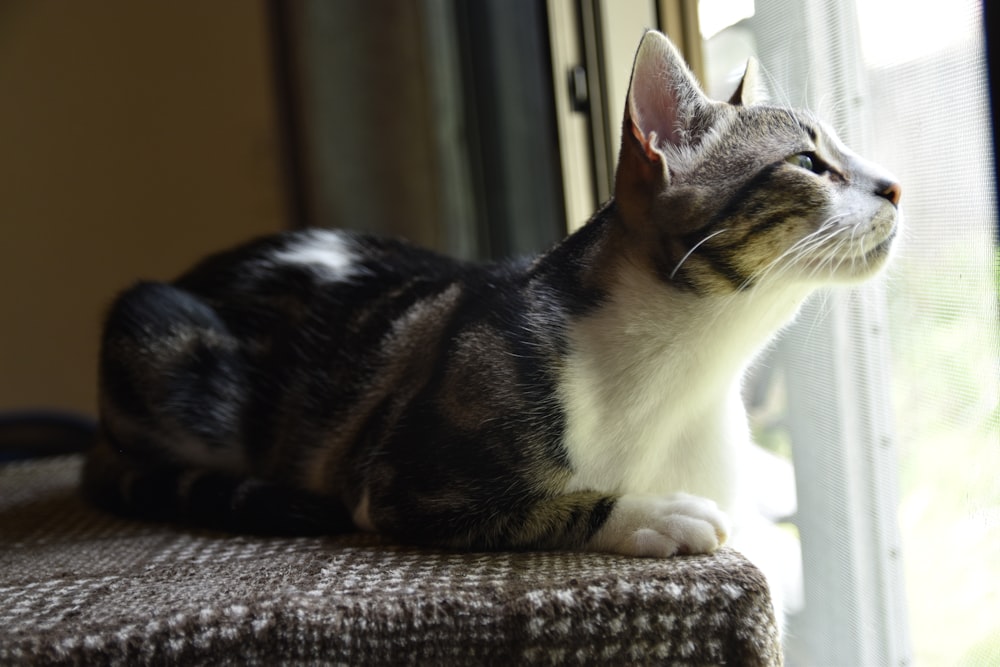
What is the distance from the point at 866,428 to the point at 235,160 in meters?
2.26

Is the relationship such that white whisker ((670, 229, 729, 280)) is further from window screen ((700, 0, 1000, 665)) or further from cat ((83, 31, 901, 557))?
window screen ((700, 0, 1000, 665))

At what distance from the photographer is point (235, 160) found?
2826mm

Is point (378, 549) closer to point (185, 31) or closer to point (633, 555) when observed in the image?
point (633, 555)

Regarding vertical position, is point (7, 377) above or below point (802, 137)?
below

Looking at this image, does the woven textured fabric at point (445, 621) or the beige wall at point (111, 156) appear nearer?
the woven textured fabric at point (445, 621)

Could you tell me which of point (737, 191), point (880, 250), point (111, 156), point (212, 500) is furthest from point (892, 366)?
point (111, 156)

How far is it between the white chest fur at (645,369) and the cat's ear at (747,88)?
27 centimetres

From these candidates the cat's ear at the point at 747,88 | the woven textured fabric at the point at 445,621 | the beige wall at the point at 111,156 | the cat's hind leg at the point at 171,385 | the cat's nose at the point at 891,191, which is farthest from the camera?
the beige wall at the point at 111,156

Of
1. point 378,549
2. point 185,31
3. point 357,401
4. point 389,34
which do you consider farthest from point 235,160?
point 378,549

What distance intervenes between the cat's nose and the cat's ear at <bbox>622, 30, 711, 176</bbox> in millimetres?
221

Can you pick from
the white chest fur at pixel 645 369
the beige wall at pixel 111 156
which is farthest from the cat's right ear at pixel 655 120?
the beige wall at pixel 111 156

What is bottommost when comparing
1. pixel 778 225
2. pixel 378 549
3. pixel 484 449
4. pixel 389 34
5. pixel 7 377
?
pixel 7 377

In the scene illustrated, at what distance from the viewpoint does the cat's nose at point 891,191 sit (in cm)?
91

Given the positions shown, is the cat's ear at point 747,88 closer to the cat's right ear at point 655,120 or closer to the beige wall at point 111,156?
the cat's right ear at point 655,120
